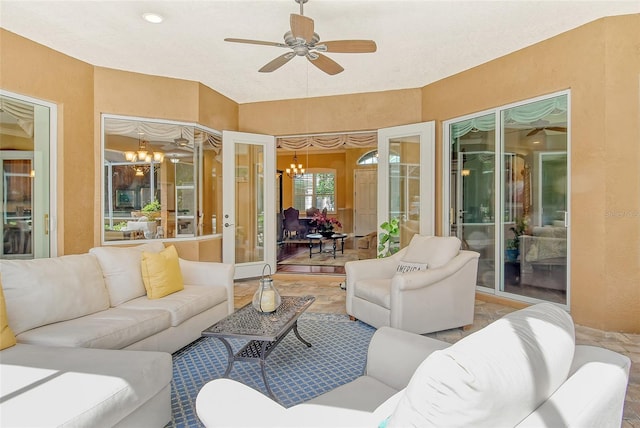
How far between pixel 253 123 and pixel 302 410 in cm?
513

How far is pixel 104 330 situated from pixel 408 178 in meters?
4.14

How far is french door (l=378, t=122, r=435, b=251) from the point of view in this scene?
4.89 metres

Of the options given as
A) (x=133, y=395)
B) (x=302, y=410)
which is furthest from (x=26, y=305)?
(x=302, y=410)

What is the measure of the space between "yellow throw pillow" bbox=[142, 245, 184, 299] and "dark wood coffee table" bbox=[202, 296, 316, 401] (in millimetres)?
849

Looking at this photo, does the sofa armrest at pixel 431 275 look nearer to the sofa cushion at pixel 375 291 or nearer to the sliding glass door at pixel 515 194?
the sofa cushion at pixel 375 291

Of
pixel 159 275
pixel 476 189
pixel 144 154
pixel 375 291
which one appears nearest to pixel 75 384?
pixel 159 275

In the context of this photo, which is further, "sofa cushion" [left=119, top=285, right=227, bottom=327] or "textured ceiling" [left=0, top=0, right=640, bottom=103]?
"textured ceiling" [left=0, top=0, right=640, bottom=103]

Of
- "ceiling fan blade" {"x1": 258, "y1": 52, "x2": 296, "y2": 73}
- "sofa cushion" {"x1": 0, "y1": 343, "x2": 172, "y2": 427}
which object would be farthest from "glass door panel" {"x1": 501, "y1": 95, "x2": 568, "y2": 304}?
"sofa cushion" {"x1": 0, "y1": 343, "x2": 172, "y2": 427}

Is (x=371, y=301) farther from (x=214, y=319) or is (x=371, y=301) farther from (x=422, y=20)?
(x=422, y=20)

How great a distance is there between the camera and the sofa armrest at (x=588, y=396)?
88 cm

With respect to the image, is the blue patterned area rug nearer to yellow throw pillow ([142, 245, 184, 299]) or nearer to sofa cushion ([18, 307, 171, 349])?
sofa cushion ([18, 307, 171, 349])

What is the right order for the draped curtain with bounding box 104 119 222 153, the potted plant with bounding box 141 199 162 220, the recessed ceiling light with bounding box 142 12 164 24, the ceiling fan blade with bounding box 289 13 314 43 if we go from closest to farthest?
1. the ceiling fan blade with bounding box 289 13 314 43
2. the recessed ceiling light with bounding box 142 12 164 24
3. the draped curtain with bounding box 104 119 222 153
4. the potted plant with bounding box 141 199 162 220

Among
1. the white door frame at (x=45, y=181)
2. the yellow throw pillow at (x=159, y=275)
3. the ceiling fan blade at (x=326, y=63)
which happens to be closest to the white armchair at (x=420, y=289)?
the yellow throw pillow at (x=159, y=275)

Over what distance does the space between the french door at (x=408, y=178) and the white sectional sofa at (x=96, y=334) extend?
109 inches
